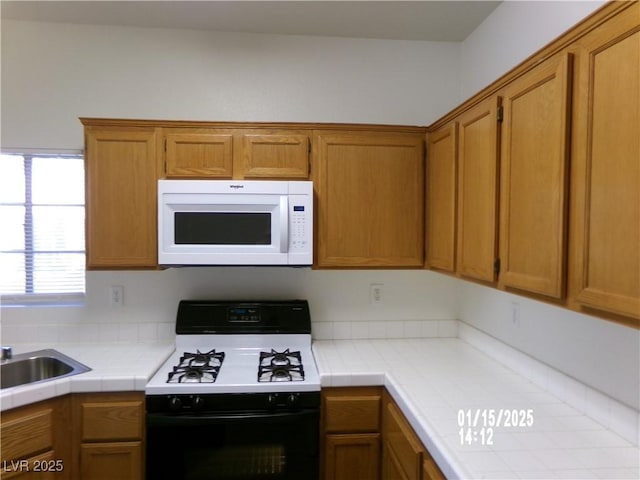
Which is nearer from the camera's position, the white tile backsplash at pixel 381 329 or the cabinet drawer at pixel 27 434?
the cabinet drawer at pixel 27 434

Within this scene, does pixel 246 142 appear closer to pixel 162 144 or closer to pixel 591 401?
pixel 162 144

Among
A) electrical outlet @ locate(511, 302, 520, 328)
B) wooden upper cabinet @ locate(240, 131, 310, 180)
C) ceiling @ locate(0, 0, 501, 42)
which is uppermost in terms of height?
ceiling @ locate(0, 0, 501, 42)

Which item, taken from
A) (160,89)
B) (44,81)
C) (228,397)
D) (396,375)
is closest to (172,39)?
(160,89)

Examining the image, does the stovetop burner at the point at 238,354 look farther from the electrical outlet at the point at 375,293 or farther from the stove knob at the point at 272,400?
the electrical outlet at the point at 375,293

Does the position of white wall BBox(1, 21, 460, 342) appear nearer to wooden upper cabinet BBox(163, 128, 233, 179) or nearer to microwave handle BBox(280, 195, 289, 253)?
wooden upper cabinet BBox(163, 128, 233, 179)

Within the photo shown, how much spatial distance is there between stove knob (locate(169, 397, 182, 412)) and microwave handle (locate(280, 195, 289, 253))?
2.67ft

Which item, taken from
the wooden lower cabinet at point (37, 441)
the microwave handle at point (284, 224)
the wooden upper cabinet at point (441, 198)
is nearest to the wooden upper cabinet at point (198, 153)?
the microwave handle at point (284, 224)

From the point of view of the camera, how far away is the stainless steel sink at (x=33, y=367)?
1903 mm

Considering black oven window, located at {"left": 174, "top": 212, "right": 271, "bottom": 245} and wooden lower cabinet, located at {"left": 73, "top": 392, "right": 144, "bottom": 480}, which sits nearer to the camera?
wooden lower cabinet, located at {"left": 73, "top": 392, "right": 144, "bottom": 480}

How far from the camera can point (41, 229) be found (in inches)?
87.6

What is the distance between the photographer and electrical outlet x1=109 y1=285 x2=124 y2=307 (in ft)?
7.27

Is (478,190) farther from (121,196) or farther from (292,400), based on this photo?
(121,196)

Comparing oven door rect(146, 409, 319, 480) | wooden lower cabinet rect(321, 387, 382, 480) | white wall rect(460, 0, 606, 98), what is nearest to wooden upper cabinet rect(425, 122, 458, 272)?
white wall rect(460, 0, 606, 98)

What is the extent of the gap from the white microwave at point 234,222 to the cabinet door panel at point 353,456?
86 centimetres
